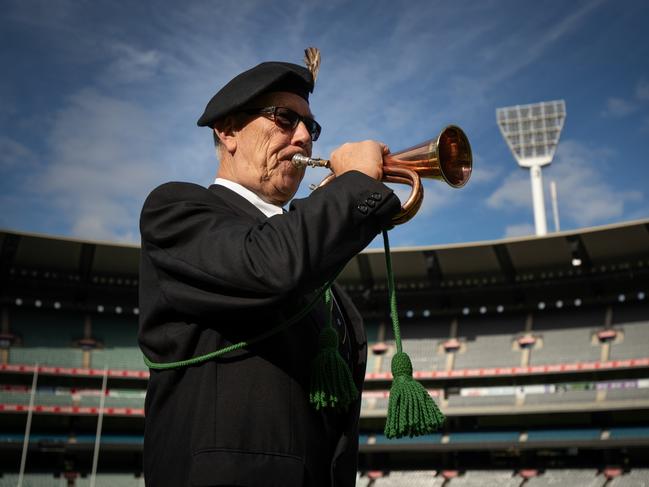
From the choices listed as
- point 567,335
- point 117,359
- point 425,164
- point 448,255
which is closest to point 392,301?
point 425,164

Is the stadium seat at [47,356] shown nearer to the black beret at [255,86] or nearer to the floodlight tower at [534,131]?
the floodlight tower at [534,131]

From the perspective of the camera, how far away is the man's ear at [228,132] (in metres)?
2.05

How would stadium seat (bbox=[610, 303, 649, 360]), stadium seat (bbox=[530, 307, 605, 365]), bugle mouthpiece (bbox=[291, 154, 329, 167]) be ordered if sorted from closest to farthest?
1. bugle mouthpiece (bbox=[291, 154, 329, 167])
2. stadium seat (bbox=[610, 303, 649, 360])
3. stadium seat (bbox=[530, 307, 605, 365])

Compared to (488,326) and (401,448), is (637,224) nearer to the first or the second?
(488,326)

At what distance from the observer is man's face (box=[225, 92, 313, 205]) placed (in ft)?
6.56

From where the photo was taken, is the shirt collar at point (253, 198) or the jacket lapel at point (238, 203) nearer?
the jacket lapel at point (238, 203)

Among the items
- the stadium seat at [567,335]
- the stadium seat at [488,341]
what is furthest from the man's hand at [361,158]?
the stadium seat at [488,341]

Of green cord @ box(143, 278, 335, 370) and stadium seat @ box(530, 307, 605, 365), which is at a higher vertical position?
stadium seat @ box(530, 307, 605, 365)

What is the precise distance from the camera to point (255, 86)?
1.97m

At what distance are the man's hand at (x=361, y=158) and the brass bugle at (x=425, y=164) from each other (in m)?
0.04

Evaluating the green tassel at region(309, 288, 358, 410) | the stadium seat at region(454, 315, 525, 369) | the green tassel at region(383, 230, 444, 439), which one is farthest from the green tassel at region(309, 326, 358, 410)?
the stadium seat at region(454, 315, 525, 369)

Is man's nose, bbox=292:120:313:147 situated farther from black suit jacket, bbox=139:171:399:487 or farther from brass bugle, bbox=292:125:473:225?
black suit jacket, bbox=139:171:399:487

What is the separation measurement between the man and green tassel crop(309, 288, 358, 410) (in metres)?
0.04

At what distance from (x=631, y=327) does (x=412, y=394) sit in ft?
90.9
